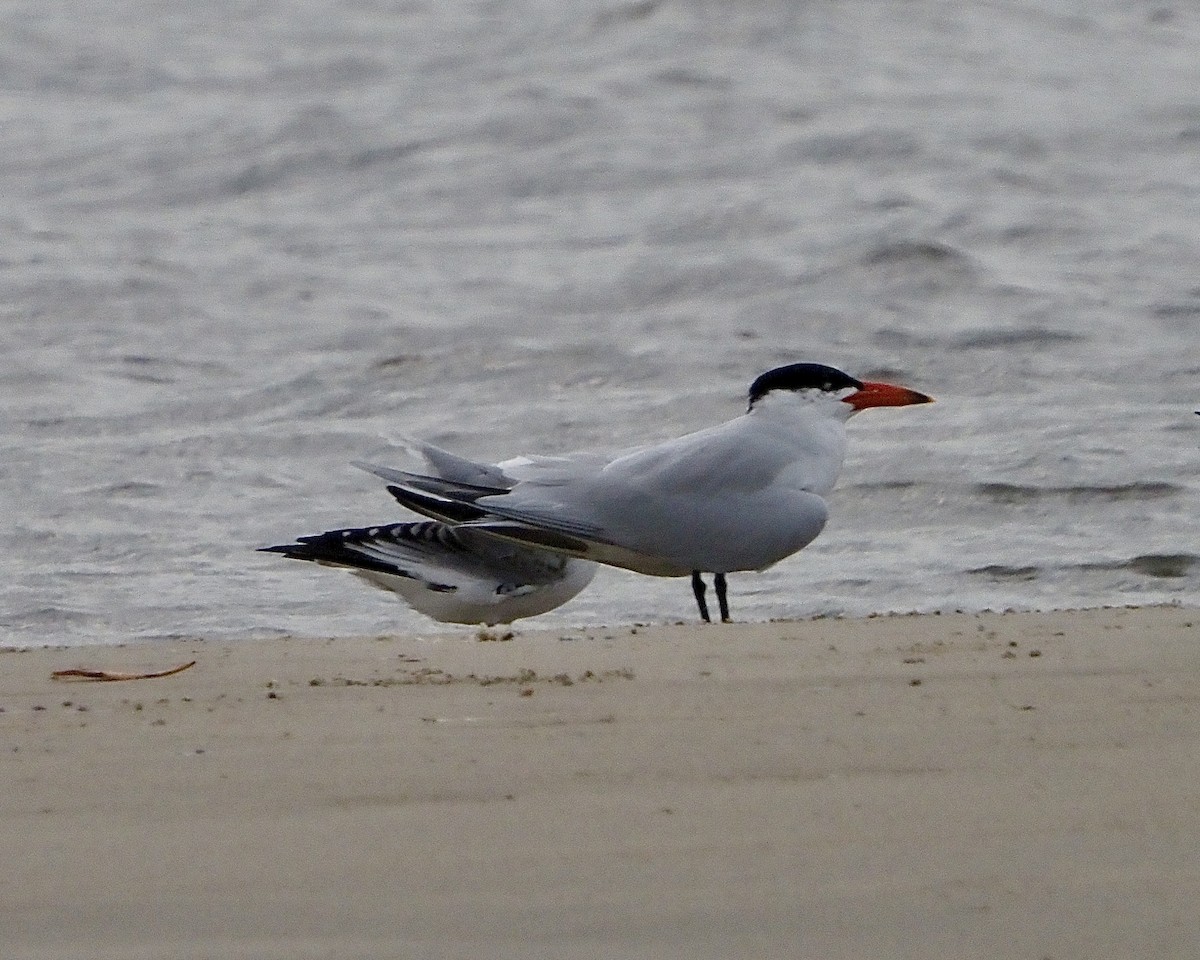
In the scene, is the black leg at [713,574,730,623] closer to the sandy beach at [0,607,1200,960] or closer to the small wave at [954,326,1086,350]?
the sandy beach at [0,607,1200,960]

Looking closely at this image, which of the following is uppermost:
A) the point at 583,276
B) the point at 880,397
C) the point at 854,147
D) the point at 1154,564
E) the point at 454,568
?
the point at 854,147

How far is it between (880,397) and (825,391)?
0.23 meters

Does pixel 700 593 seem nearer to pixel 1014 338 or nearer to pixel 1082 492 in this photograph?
pixel 1082 492

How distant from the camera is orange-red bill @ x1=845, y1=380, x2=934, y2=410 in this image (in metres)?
6.30

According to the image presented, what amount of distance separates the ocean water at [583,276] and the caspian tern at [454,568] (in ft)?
0.81

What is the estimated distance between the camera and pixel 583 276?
410 inches

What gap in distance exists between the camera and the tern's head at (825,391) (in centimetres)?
615

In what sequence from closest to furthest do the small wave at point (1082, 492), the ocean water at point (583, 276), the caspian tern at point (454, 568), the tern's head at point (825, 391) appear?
1. the caspian tern at point (454, 568)
2. the tern's head at point (825, 391)
3. the ocean water at point (583, 276)
4. the small wave at point (1082, 492)

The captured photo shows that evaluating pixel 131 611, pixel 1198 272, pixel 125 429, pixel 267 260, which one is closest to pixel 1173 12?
pixel 1198 272

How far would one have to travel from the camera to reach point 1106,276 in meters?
10.0

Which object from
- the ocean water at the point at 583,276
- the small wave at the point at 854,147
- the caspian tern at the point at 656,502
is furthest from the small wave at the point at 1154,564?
the small wave at the point at 854,147

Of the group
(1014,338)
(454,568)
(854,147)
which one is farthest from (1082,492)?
(854,147)

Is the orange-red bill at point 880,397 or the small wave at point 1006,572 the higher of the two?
the orange-red bill at point 880,397

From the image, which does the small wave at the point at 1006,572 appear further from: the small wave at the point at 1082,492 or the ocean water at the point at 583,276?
the small wave at the point at 1082,492
